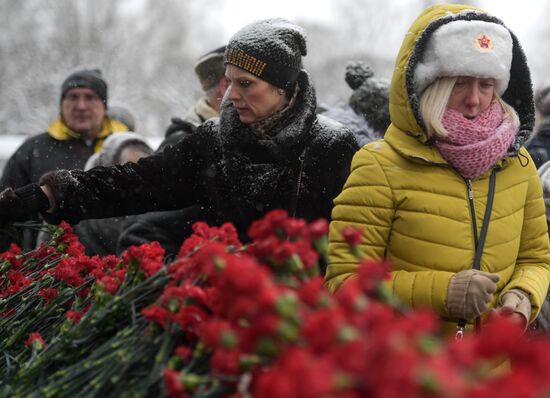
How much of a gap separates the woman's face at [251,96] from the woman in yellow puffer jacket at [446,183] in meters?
0.49

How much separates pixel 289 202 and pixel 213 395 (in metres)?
1.55

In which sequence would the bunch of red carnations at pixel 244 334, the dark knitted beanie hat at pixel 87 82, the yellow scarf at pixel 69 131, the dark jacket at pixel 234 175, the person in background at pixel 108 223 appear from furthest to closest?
the dark knitted beanie hat at pixel 87 82, the yellow scarf at pixel 69 131, the person in background at pixel 108 223, the dark jacket at pixel 234 175, the bunch of red carnations at pixel 244 334

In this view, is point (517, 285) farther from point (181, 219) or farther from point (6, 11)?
point (6, 11)

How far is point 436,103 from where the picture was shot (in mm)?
2580

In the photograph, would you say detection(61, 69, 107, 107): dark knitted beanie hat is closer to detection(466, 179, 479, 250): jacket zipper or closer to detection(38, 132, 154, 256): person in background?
detection(38, 132, 154, 256): person in background

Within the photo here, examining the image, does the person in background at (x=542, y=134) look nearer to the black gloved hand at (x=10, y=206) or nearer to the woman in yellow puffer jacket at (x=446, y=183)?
the woman in yellow puffer jacket at (x=446, y=183)

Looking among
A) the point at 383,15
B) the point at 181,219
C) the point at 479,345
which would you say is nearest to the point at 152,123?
the point at 383,15

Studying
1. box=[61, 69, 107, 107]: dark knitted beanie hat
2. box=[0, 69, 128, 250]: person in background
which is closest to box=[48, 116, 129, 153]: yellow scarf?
box=[0, 69, 128, 250]: person in background

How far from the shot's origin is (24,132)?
34219 mm

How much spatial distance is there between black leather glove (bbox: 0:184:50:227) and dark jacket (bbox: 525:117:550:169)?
262cm

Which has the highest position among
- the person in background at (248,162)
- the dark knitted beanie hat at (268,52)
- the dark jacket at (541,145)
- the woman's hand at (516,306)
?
the dark knitted beanie hat at (268,52)

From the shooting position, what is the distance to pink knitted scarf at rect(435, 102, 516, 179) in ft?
8.30

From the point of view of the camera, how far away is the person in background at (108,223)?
174 inches

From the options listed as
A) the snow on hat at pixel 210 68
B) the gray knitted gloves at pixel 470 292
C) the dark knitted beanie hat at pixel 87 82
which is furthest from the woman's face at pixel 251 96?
the dark knitted beanie hat at pixel 87 82
